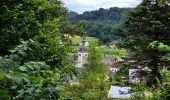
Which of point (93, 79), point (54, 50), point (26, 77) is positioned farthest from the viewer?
point (93, 79)

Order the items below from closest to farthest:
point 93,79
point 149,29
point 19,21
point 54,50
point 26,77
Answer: point 26,77 < point 19,21 < point 54,50 < point 149,29 < point 93,79

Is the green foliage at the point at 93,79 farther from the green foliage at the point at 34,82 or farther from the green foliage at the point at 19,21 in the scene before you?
the green foliage at the point at 34,82

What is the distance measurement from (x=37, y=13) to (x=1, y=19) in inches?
78.5

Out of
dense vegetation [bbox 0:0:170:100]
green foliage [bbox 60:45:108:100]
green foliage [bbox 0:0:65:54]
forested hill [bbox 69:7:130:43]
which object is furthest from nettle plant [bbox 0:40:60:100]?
forested hill [bbox 69:7:130:43]

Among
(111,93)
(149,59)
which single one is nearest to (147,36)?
(149,59)


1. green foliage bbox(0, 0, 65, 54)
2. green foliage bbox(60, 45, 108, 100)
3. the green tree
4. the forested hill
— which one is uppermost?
green foliage bbox(0, 0, 65, 54)

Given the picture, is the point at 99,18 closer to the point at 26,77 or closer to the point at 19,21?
the point at 19,21

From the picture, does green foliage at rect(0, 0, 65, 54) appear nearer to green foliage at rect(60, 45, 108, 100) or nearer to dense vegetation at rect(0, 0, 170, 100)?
dense vegetation at rect(0, 0, 170, 100)

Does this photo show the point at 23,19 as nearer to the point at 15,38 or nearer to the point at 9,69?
the point at 15,38

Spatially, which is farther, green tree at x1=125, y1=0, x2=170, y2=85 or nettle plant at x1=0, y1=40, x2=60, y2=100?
green tree at x1=125, y1=0, x2=170, y2=85

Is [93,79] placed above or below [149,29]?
below

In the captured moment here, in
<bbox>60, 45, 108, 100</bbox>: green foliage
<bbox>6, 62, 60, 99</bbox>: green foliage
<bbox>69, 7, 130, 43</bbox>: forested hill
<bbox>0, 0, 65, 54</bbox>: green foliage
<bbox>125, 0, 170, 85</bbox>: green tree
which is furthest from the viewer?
<bbox>69, 7, 130, 43</bbox>: forested hill

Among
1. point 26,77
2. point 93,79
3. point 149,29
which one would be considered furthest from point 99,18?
point 26,77

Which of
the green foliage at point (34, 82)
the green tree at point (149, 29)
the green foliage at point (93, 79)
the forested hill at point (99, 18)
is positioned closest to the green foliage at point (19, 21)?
the green foliage at point (34, 82)
